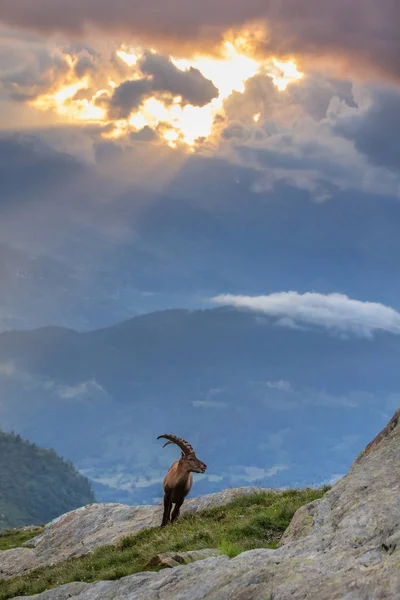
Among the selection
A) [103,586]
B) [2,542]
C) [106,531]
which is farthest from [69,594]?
[2,542]

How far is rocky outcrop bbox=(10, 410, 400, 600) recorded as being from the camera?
43.5 feet

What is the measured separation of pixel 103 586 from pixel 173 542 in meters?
5.86

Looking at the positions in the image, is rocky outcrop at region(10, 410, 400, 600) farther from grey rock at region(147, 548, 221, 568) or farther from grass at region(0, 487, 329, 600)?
grass at region(0, 487, 329, 600)

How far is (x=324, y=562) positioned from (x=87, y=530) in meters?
33.2

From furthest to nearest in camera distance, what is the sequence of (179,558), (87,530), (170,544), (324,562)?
(87,530)
(170,544)
(179,558)
(324,562)

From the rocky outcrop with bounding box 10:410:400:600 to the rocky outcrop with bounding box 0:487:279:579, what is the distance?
1762 cm

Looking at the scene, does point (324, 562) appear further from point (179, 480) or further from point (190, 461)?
point (190, 461)

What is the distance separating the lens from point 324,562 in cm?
1502

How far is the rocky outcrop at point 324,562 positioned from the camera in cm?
1327

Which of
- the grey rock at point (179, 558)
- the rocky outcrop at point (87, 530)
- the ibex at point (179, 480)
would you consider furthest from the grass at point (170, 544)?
the rocky outcrop at point (87, 530)

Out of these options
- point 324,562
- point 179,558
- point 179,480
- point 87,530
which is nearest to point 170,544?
point 179,558

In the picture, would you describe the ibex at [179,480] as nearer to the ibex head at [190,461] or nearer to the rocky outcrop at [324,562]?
the ibex head at [190,461]

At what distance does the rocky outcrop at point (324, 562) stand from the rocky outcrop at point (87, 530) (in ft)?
57.8

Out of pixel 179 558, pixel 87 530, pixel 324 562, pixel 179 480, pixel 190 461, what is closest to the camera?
pixel 324 562
